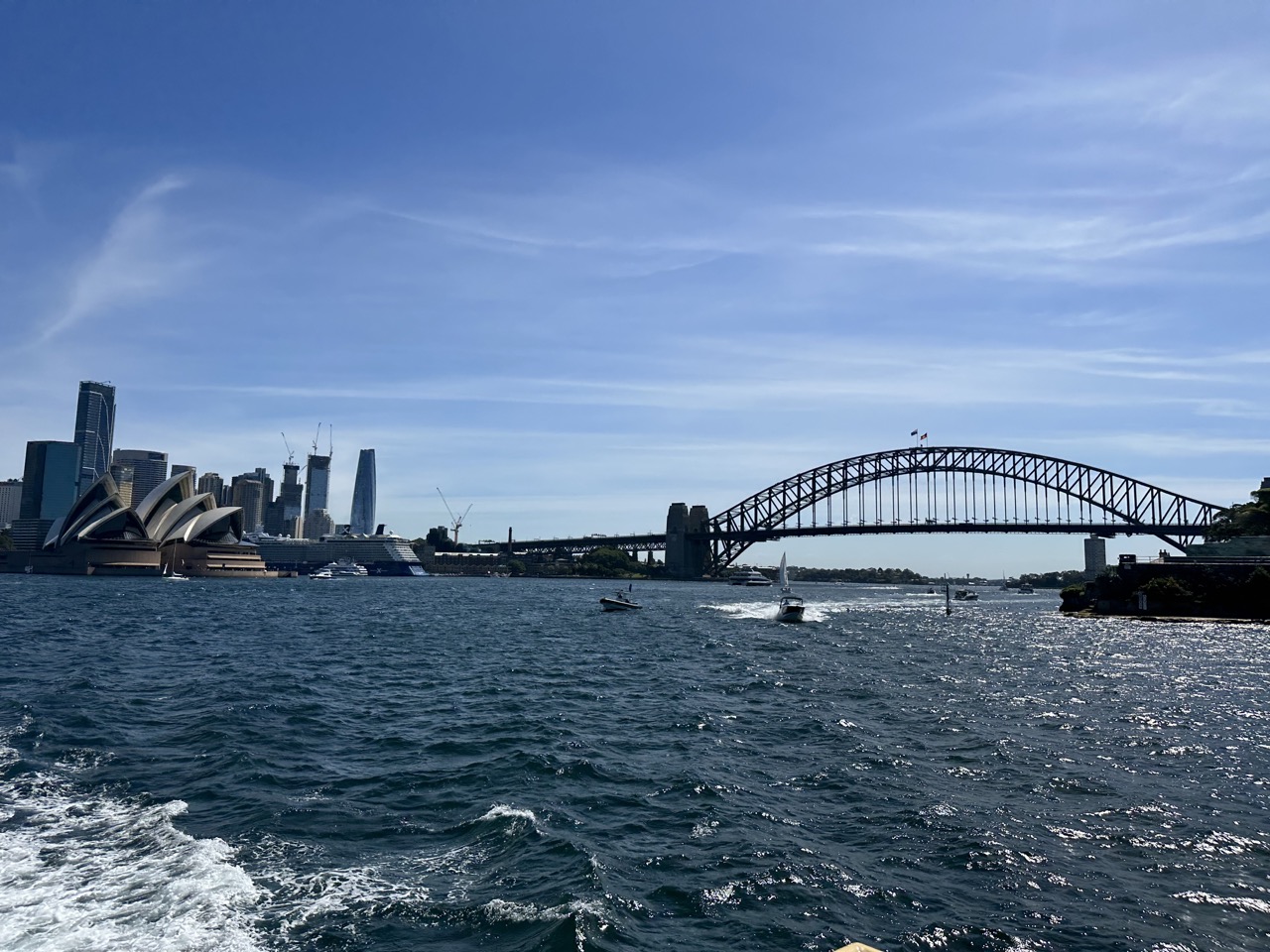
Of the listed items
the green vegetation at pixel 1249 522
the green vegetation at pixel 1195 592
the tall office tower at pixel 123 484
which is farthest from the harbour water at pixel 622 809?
the tall office tower at pixel 123 484

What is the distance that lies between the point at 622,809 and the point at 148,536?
16872 cm

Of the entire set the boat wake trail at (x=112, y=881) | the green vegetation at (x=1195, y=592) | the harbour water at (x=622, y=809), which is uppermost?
the green vegetation at (x=1195, y=592)

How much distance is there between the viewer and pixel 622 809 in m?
15.5

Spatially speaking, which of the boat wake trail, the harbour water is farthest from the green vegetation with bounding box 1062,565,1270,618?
the boat wake trail

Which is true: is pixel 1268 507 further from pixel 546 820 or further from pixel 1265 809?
pixel 546 820

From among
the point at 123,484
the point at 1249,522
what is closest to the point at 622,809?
the point at 1249,522

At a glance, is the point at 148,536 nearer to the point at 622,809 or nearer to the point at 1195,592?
the point at 1195,592

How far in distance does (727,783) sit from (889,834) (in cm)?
385

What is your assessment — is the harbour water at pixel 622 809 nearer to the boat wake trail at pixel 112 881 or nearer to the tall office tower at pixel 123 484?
the boat wake trail at pixel 112 881

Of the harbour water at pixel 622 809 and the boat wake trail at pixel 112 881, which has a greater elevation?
the harbour water at pixel 622 809

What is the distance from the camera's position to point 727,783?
17.1 metres

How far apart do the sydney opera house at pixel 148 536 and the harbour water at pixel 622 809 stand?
5524 inches

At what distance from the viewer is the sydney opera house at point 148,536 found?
152625 mm

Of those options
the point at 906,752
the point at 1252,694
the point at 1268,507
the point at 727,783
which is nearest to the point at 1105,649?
the point at 1252,694
